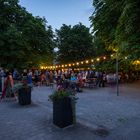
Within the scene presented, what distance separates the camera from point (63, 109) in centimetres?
711

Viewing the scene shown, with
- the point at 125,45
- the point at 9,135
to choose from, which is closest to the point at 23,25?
the point at 125,45

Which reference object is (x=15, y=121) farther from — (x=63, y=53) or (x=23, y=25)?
(x=63, y=53)

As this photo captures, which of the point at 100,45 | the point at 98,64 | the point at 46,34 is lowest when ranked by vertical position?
the point at 98,64

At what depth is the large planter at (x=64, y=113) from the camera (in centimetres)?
707

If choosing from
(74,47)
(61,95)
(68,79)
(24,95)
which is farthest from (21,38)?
(74,47)

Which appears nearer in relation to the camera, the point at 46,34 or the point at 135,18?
the point at 135,18

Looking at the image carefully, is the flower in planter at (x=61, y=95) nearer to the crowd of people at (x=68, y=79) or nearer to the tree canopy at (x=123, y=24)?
the crowd of people at (x=68, y=79)

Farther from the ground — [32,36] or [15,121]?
[32,36]

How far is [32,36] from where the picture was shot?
94.9 ft

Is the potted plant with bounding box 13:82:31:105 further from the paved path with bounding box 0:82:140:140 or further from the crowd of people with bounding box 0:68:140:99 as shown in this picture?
the crowd of people with bounding box 0:68:140:99

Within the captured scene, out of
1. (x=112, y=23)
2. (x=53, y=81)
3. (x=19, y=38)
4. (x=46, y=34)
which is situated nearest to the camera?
(x=112, y=23)

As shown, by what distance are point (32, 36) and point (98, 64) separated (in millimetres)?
8840

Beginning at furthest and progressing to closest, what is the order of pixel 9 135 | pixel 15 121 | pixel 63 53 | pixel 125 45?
pixel 63 53
pixel 125 45
pixel 15 121
pixel 9 135

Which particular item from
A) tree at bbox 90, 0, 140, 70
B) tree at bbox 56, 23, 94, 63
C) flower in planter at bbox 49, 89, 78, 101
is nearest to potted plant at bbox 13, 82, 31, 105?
flower in planter at bbox 49, 89, 78, 101
